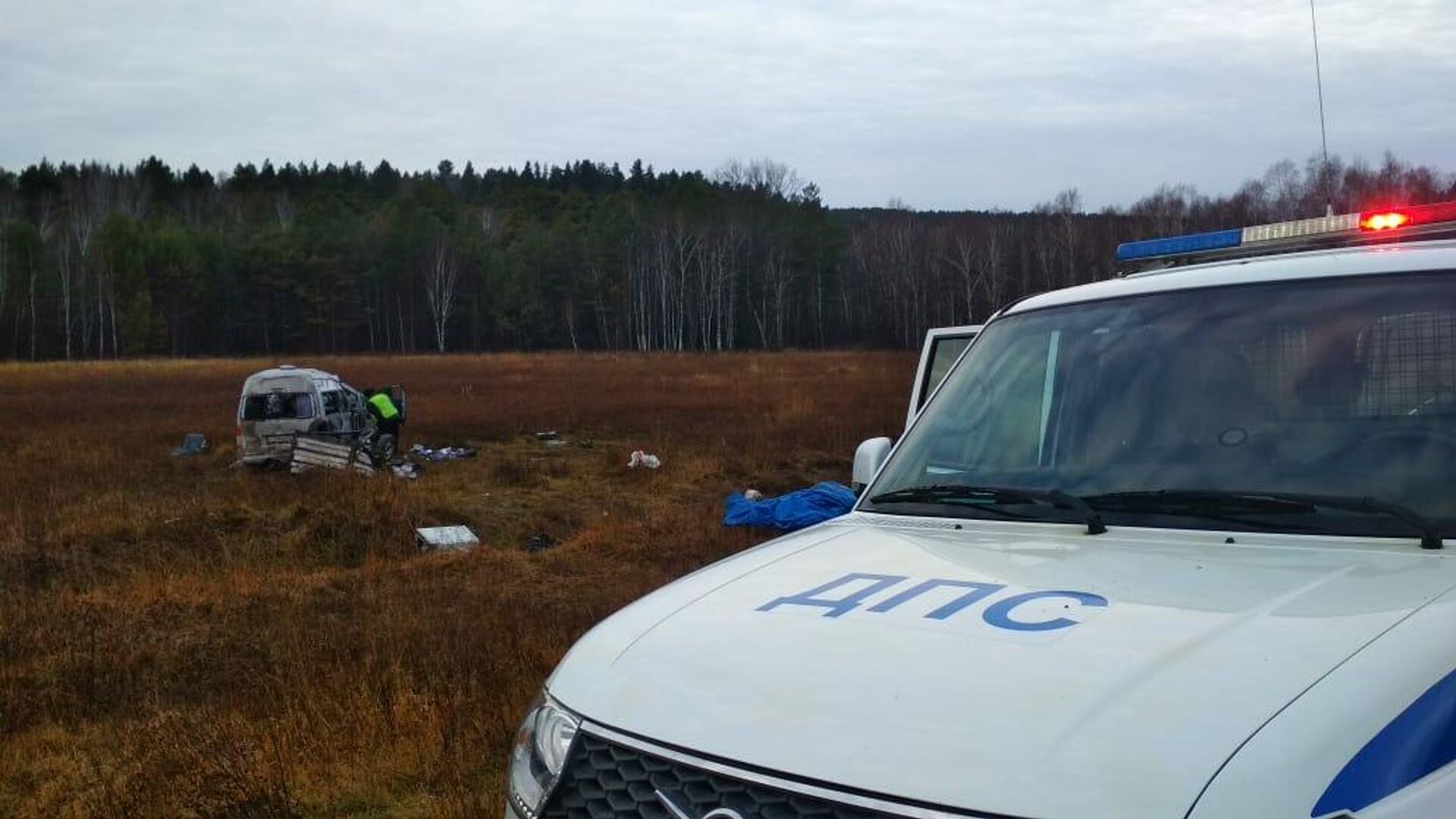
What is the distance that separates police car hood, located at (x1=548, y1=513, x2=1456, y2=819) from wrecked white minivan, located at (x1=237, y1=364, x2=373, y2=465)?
18932 mm

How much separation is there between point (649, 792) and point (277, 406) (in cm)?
2026

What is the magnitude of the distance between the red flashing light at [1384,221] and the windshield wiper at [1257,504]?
1.88 metres

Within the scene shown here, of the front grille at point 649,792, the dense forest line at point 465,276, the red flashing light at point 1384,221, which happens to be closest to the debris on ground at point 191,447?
the red flashing light at point 1384,221

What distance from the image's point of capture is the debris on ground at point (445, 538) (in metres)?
13.5

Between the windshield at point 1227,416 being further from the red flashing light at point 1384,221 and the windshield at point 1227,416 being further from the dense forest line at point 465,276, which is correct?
the dense forest line at point 465,276

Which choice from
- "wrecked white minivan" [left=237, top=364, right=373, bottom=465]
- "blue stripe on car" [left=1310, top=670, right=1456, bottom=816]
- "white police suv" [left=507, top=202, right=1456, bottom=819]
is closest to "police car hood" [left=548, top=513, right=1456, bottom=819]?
"white police suv" [left=507, top=202, right=1456, bottom=819]

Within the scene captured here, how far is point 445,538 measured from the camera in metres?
13.8

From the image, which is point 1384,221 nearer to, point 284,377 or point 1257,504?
point 1257,504

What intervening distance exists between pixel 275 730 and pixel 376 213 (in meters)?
97.6

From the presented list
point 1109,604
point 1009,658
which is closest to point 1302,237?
point 1109,604

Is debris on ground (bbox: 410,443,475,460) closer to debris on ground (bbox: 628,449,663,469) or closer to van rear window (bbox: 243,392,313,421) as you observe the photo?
van rear window (bbox: 243,392,313,421)

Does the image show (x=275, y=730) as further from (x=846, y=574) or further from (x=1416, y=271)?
(x=1416, y=271)

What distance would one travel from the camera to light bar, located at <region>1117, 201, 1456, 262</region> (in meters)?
4.09

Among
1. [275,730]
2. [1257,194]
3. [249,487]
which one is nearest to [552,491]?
[249,487]
